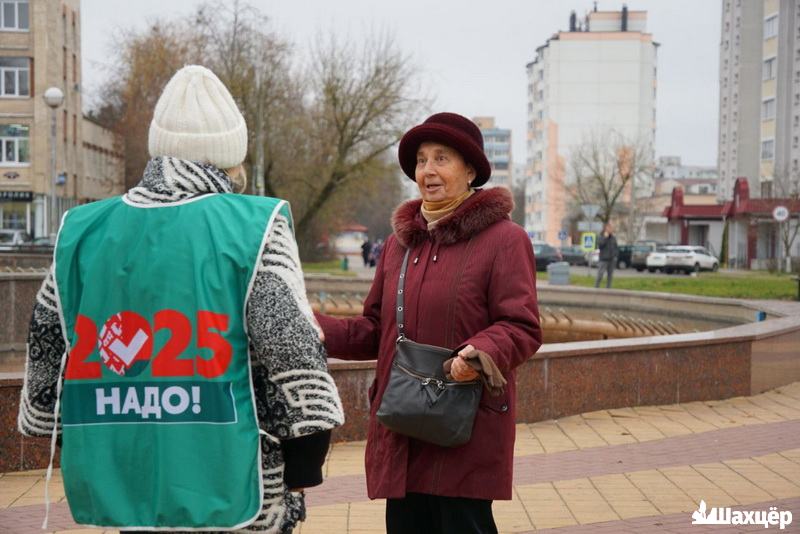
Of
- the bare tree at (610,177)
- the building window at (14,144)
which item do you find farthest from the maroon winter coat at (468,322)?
the bare tree at (610,177)

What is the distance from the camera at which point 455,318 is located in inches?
153

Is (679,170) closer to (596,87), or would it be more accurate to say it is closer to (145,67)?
(596,87)

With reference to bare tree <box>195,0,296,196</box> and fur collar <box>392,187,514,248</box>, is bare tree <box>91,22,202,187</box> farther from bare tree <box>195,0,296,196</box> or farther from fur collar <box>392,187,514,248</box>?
fur collar <box>392,187,514,248</box>

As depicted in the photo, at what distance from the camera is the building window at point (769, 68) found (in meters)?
75.1

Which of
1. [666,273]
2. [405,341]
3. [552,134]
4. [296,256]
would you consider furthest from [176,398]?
[552,134]

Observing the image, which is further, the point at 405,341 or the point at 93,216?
the point at 405,341

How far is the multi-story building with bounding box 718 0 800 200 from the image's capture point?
72625 mm

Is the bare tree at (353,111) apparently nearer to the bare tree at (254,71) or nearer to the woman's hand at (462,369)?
the bare tree at (254,71)

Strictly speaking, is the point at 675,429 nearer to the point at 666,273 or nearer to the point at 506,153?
the point at 666,273

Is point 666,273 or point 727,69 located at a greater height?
point 727,69

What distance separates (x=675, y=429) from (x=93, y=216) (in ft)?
22.1

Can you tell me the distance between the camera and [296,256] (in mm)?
2959

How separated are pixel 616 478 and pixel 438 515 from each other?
11.8ft

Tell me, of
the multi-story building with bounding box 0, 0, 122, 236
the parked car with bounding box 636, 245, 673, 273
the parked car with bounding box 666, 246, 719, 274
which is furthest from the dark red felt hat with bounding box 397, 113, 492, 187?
the multi-story building with bounding box 0, 0, 122, 236
